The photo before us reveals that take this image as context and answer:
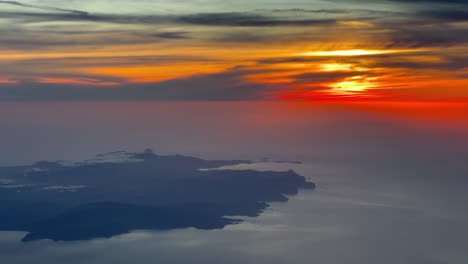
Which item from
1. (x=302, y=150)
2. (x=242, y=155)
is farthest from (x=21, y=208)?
(x=302, y=150)

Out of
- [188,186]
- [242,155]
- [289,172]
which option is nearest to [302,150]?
→ [242,155]

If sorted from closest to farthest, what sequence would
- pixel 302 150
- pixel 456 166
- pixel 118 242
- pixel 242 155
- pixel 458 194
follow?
pixel 118 242 → pixel 458 194 → pixel 456 166 → pixel 242 155 → pixel 302 150

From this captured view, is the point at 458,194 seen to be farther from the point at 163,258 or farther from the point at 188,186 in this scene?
the point at 163,258

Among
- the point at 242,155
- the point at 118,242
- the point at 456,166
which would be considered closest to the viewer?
the point at 118,242

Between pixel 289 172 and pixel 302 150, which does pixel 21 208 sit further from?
pixel 302 150

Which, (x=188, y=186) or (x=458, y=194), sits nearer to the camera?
(x=458, y=194)

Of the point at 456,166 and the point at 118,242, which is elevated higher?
the point at 456,166
